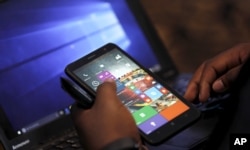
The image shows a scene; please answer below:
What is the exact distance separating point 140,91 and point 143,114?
50 mm

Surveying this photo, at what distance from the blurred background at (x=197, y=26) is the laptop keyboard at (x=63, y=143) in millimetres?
329

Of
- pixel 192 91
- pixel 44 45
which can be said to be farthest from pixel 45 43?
pixel 192 91

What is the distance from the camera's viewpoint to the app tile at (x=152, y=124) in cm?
72

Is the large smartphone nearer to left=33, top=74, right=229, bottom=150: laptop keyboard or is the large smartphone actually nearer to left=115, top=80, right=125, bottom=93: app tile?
left=115, top=80, right=125, bottom=93: app tile

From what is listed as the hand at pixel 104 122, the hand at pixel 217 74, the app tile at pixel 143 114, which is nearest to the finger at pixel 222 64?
the hand at pixel 217 74

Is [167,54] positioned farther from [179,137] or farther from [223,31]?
[179,137]

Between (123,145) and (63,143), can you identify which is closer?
(123,145)

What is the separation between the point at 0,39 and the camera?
0.87 meters

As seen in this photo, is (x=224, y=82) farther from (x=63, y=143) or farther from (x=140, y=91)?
(x=63, y=143)

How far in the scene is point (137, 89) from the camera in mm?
788

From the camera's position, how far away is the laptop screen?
2.83 ft

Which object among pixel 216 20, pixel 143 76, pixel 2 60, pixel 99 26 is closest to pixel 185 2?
pixel 216 20

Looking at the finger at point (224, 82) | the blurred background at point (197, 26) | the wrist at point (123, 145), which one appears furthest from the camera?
the blurred background at point (197, 26)

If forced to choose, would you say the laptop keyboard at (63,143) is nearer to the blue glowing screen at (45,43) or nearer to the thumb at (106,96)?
the blue glowing screen at (45,43)
